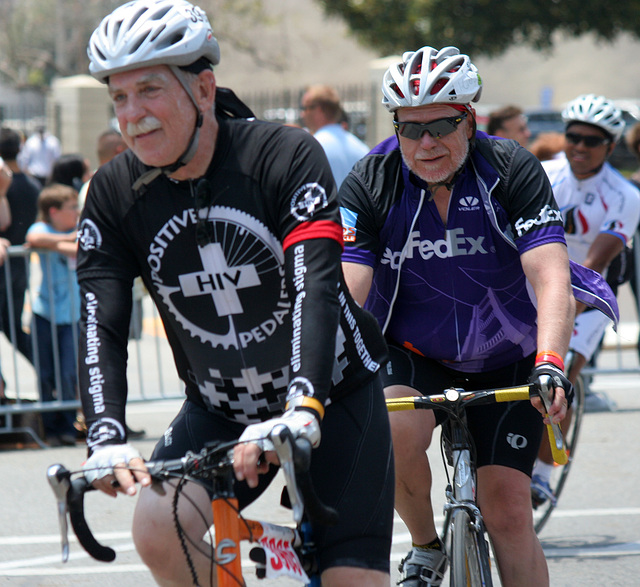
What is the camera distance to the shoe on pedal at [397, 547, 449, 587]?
3.60m

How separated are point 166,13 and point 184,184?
1.41 feet

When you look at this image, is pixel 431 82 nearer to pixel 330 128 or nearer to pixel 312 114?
pixel 330 128

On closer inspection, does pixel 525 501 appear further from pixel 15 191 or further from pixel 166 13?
pixel 15 191

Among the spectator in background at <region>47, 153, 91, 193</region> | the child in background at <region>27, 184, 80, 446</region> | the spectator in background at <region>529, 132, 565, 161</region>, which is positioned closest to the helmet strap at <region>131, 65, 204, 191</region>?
the child in background at <region>27, 184, 80, 446</region>

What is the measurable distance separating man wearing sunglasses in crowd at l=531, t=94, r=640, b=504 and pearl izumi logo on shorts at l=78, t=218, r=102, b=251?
3733mm

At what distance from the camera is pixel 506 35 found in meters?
31.6

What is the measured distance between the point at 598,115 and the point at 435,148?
9.25 ft

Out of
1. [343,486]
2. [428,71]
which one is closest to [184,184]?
[343,486]

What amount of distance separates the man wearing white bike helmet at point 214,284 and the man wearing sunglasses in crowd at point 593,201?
3.39m

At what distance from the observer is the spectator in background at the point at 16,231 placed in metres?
8.00

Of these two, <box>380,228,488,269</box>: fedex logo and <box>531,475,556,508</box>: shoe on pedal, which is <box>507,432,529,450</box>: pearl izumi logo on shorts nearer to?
<box>380,228,488,269</box>: fedex logo

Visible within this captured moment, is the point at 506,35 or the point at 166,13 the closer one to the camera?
the point at 166,13

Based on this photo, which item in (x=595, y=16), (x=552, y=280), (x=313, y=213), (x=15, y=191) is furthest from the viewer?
(x=595, y=16)

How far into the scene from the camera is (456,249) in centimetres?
362
